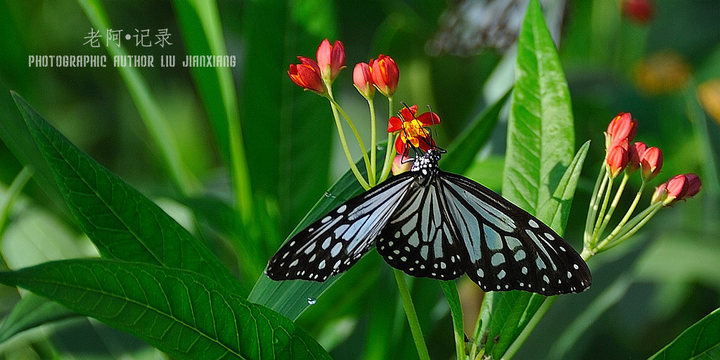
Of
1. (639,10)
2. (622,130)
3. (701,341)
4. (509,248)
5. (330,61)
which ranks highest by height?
(639,10)

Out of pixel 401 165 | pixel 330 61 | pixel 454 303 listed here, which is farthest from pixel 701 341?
pixel 330 61

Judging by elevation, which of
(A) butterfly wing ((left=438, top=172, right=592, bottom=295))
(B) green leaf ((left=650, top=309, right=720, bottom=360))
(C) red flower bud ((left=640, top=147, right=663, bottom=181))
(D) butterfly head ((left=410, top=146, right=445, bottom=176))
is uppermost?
(D) butterfly head ((left=410, top=146, right=445, bottom=176))

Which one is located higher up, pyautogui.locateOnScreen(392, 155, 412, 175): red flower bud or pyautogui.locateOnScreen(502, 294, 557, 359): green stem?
pyautogui.locateOnScreen(392, 155, 412, 175): red flower bud

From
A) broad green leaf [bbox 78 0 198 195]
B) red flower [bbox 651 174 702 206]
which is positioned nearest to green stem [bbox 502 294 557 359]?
red flower [bbox 651 174 702 206]

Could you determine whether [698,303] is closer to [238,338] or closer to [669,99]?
[669,99]

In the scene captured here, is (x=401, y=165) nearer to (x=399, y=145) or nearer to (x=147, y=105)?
(x=399, y=145)

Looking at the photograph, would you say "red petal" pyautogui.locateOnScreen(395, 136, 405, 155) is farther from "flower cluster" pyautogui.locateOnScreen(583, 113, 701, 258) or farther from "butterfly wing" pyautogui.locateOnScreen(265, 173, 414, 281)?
"flower cluster" pyautogui.locateOnScreen(583, 113, 701, 258)
